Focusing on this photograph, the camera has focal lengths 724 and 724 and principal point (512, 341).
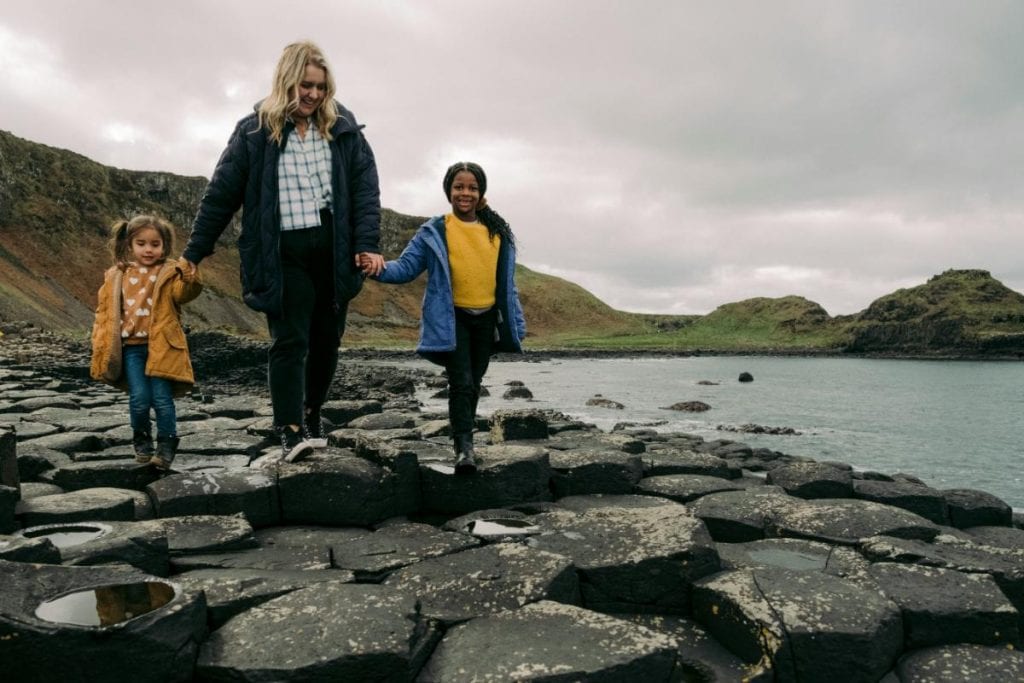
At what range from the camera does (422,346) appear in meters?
5.24

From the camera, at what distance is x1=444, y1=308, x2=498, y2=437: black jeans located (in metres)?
5.38

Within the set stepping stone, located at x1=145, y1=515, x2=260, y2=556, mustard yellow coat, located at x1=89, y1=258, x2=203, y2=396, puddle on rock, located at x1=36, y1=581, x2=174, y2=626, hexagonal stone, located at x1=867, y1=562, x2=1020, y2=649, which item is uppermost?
mustard yellow coat, located at x1=89, y1=258, x2=203, y2=396

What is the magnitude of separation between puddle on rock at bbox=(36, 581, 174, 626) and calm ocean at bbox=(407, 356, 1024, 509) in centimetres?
1614

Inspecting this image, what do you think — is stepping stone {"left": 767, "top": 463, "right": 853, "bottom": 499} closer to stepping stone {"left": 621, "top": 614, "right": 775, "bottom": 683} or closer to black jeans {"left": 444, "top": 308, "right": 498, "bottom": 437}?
black jeans {"left": 444, "top": 308, "right": 498, "bottom": 437}

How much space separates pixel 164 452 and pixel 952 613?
5.12m

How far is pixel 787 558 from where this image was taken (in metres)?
4.68

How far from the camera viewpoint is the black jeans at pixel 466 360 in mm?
5375

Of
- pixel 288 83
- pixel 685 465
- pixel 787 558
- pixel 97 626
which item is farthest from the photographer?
pixel 685 465

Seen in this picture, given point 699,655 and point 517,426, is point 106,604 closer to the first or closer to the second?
point 699,655

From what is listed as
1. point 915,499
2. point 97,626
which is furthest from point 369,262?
point 915,499

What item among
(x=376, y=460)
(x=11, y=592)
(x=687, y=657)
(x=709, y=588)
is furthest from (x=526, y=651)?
(x=376, y=460)

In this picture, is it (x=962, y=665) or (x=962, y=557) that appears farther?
(x=962, y=557)

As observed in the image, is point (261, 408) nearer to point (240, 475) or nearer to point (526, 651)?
point (240, 475)

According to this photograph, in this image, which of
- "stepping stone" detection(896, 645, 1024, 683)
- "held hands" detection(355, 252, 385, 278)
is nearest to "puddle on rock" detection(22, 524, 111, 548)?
"held hands" detection(355, 252, 385, 278)
